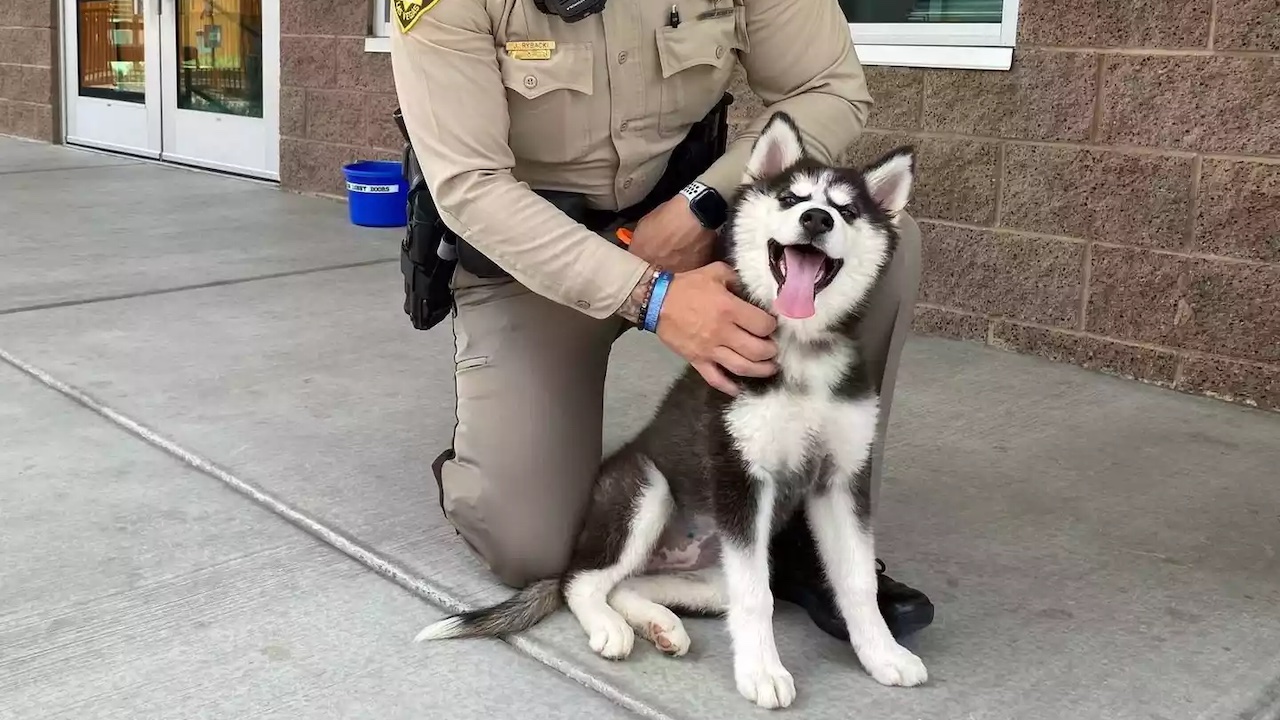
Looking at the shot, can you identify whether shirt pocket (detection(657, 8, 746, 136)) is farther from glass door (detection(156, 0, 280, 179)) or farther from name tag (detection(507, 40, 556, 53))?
glass door (detection(156, 0, 280, 179))

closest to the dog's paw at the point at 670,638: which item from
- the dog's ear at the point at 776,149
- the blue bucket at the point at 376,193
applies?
the dog's ear at the point at 776,149

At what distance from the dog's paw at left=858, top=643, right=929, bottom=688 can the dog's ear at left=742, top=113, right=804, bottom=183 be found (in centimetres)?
84

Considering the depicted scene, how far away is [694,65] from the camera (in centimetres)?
250

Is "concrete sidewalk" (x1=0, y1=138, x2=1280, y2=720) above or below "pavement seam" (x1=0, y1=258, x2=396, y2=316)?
below

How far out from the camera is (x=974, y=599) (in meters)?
2.42

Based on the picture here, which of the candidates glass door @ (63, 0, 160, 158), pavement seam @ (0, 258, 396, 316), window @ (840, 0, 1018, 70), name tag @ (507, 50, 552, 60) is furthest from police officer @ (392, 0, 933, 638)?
glass door @ (63, 0, 160, 158)

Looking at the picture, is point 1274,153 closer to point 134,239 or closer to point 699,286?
point 699,286

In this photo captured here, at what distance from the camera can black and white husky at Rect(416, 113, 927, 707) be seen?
2.00 meters

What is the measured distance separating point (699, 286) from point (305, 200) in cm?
580

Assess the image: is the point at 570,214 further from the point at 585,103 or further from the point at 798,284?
the point at 798,284

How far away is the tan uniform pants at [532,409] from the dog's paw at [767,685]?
0.49m

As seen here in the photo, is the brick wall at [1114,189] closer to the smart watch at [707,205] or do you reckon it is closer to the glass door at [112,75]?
the smart watch at [707,205]

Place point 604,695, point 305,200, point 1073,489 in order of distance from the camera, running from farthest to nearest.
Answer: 1. point 305,200
2. point 1073,489
3. point 604,695

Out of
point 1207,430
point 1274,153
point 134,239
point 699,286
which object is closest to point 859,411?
point 699,286
